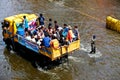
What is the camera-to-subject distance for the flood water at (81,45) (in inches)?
674

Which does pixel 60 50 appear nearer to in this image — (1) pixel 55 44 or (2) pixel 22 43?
(1) pixel 55 44

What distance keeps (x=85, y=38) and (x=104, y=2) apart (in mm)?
10856

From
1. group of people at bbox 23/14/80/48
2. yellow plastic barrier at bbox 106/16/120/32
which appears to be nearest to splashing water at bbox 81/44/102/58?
group of people at bbox 23/14/80/48

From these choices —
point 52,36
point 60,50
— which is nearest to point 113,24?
point 52,36

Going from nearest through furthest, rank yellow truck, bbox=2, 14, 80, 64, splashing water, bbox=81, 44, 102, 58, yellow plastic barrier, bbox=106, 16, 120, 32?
yellow truck, bbox=2, 14, 80, 64 < splashing water, bbox=81, 44, 102, 58 < yellow plastic barrier, bbox=106, 16, 120, 32

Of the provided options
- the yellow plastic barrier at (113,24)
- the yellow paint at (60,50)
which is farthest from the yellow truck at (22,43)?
the yellow plastic barrier at (113,24)

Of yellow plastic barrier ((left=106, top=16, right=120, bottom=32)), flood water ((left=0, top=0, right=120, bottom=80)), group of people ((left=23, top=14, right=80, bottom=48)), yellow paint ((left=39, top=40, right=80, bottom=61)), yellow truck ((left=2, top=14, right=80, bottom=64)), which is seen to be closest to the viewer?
yellow paint ((left=39, top=40, right=80, bottom=61))

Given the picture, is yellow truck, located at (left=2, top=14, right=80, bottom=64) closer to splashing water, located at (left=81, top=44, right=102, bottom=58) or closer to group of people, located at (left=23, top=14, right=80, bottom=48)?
group of people, located at (left=23, top=14, right=80, bottom=48)

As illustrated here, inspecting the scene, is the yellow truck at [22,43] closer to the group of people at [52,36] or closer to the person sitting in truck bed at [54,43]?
the person sitting in truck bed at [54,43]

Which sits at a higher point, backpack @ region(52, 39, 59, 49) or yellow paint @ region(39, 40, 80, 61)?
backpack @ region(52, 39, 59, 49)

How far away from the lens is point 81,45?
20.8 metres

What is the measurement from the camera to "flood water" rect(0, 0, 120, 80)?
1711cm

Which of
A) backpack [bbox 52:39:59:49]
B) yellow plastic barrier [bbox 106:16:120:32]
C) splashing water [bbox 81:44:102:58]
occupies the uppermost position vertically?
backpack [bbox 52:39:59:49]

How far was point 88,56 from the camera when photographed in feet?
63.1
